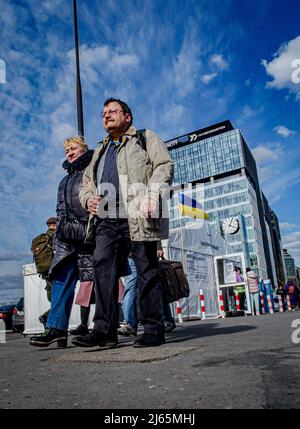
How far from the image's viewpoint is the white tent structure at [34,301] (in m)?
10.1

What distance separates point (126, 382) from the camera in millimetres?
1646

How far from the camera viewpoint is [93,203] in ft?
10.2

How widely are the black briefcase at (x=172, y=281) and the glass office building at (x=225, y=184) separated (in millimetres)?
77596

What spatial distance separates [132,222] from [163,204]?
28 centimetres

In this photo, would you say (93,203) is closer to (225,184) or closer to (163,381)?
(163,381)

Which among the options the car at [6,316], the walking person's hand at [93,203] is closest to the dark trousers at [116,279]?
the walking person's hand at [93,203]

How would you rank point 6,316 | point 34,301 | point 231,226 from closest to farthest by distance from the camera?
point 34,301 → point 6,316 → point 231,226

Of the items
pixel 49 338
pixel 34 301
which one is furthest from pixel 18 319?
pixel 49 338

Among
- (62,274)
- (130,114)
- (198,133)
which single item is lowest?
(62,274)

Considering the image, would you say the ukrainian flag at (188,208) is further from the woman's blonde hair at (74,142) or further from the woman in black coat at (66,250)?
the woman in black coat at (66,250)

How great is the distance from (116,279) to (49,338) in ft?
3.27
